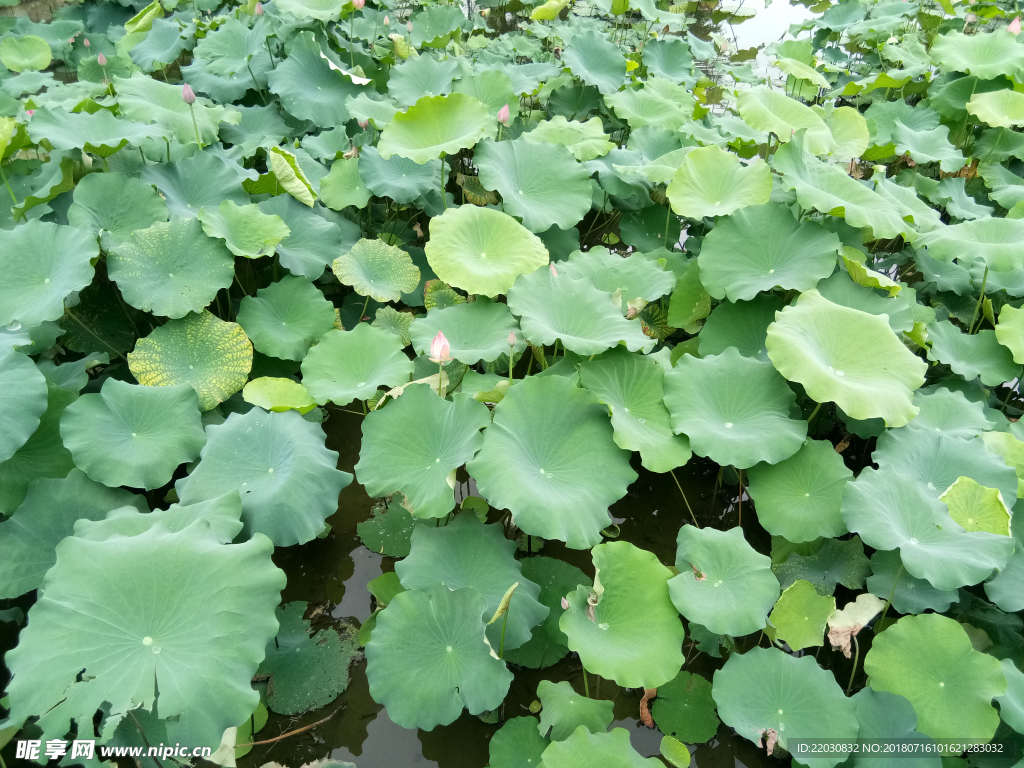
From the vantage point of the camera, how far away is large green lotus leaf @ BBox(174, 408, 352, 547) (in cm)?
193

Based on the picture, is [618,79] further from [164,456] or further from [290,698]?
[290,698]

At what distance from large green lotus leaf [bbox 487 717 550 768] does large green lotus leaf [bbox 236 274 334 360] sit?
156 centimetres

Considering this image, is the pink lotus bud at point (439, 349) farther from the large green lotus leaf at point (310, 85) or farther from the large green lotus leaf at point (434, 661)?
the large green lotus leaf at point (310, 85)

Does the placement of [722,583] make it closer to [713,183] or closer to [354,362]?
[354,362]

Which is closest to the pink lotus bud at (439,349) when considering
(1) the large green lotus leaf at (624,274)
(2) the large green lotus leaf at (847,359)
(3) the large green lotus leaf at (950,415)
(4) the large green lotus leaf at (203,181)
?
(1) the large green lotus leaf at (624,274)

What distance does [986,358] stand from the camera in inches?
101

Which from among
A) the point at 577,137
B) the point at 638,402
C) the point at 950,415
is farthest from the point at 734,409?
the point at 577,137

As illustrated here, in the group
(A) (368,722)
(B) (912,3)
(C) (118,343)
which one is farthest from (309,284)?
(B) (912,3)

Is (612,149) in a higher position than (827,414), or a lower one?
higher

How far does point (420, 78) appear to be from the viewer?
3.75 m

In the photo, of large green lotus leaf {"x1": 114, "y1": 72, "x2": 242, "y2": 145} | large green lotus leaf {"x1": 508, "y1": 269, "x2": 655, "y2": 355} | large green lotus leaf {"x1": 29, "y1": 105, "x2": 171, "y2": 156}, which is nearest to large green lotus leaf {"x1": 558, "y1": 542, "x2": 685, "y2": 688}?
large green lotus leaf {"x1": 508, "y1": 269, "x2": 655, "y2": 355}

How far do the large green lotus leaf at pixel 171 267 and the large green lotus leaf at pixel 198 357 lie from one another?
81mm

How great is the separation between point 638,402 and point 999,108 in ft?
10.5

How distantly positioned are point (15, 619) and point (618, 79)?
13.2ft
